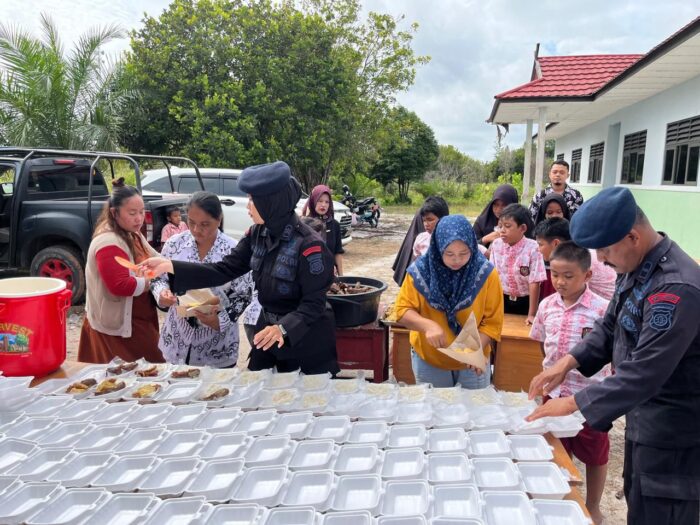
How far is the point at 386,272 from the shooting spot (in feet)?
29.6

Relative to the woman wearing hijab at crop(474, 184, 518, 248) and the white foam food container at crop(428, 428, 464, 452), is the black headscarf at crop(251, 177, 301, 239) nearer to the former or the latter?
the white foam food container at crop(428, 428, 464, 452)

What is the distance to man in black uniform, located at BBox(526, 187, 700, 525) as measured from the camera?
1439 mm

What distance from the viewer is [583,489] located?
9.39 ft

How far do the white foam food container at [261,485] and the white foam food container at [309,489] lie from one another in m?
0.02

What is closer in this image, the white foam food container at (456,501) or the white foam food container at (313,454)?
the white foam food container at (456,501)

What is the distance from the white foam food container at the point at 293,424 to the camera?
1612 mm

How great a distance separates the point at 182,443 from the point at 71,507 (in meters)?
0.35

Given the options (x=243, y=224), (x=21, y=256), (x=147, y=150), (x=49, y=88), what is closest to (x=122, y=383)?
(x=21, y=256)

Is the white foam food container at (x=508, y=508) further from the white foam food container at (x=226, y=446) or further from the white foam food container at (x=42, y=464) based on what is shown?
the white foam food container at (x=42, y=464)

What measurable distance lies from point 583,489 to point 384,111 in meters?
14.2

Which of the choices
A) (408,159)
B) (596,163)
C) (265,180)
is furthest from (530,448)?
(408,159)

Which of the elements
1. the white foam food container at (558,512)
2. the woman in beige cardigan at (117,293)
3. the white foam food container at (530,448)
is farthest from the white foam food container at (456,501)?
the woman in beige cardigan at (117,293)

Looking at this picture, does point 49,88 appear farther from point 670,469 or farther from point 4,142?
point 670,469

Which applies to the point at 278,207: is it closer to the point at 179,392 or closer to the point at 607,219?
the point at 179,392
